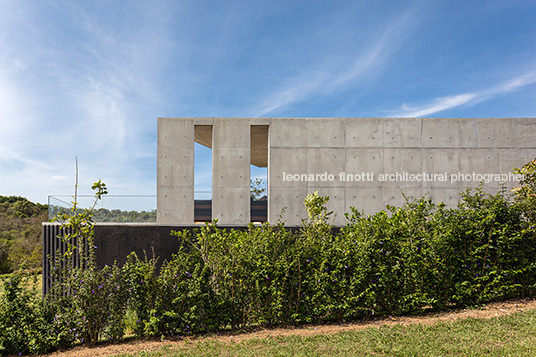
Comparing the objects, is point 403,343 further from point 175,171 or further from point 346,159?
point 175,171

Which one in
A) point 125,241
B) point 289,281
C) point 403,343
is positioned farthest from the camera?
point 125,241

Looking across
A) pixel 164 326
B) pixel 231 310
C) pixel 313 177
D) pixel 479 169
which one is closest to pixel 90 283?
pixel 164 326

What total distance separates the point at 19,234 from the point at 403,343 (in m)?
40.6

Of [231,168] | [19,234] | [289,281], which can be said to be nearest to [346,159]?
[231,168]

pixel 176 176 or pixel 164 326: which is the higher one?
pixel 176 176

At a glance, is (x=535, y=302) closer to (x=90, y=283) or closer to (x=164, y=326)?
(x=164, y=326)

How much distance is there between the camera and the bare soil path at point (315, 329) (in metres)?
5.45

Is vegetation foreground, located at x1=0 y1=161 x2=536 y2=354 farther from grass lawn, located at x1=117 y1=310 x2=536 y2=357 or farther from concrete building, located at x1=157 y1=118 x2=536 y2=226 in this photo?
concrete building, located at x1=157 y1=118 x2=536 y2=226

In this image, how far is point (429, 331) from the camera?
17.8 feet

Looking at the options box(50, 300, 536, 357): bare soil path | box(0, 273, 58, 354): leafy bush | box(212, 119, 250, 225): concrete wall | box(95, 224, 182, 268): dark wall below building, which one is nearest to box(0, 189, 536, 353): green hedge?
box(0, 273, 58, 354): leafy bush

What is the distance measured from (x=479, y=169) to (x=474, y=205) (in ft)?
27.4

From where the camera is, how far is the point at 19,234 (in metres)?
34.6

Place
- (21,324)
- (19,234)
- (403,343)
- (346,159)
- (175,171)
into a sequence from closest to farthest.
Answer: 1. (403,343)
2. (21,324)
3. (175,171)
4. (346,159)
5. (19,234)

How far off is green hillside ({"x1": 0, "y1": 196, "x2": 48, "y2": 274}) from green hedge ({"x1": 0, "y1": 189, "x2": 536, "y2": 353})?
11710mm
